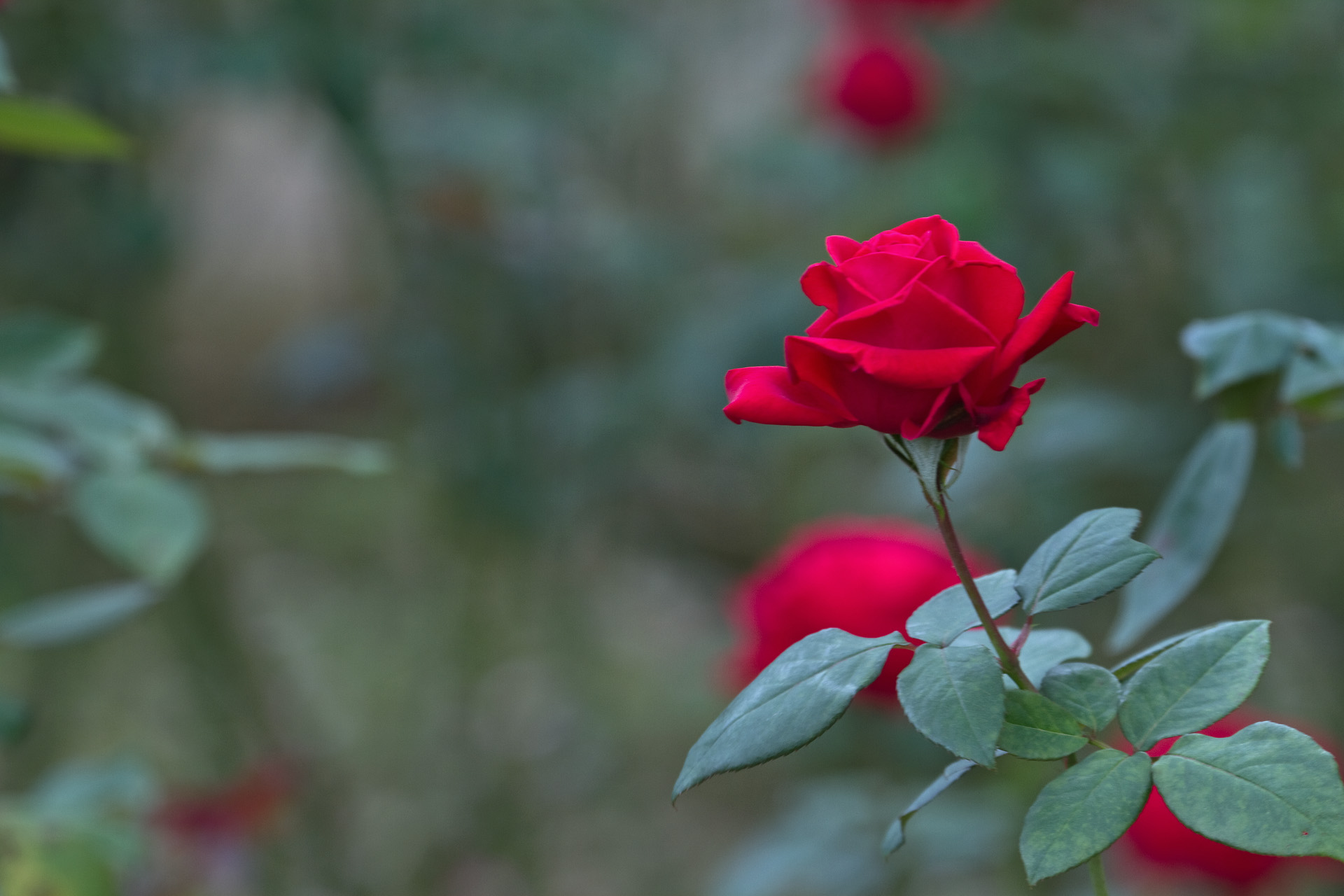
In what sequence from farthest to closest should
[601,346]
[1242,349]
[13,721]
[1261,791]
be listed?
[601,346]
[13,721]
[1242,349]
[1261,791]

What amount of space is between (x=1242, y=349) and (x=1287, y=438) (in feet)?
0.16

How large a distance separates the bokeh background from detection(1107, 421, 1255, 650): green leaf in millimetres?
411

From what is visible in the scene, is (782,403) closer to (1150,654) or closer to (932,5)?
(1150,654)

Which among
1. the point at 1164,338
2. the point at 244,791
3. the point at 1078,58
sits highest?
the point at 1078,58

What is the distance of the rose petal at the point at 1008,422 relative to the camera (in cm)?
33

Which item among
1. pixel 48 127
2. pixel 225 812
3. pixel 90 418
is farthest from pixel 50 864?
pixel 225 812

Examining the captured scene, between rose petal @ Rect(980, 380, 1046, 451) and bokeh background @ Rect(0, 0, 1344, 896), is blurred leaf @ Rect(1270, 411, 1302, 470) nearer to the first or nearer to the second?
rose petal @ Rect(980, 380, 1046, 451)

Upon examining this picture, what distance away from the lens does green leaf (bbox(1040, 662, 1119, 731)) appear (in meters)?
0.34

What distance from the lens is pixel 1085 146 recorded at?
1.50 metres

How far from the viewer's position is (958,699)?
1.02 ft

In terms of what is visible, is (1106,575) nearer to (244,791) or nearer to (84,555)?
(244,791)

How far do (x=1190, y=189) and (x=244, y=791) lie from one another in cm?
141

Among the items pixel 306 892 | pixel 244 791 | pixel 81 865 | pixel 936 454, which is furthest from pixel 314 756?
pixel 936 454

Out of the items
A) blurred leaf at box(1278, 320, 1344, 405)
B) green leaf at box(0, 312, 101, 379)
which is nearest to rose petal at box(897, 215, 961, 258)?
blurred leaf at box(1278, 320, 1344, 405)
